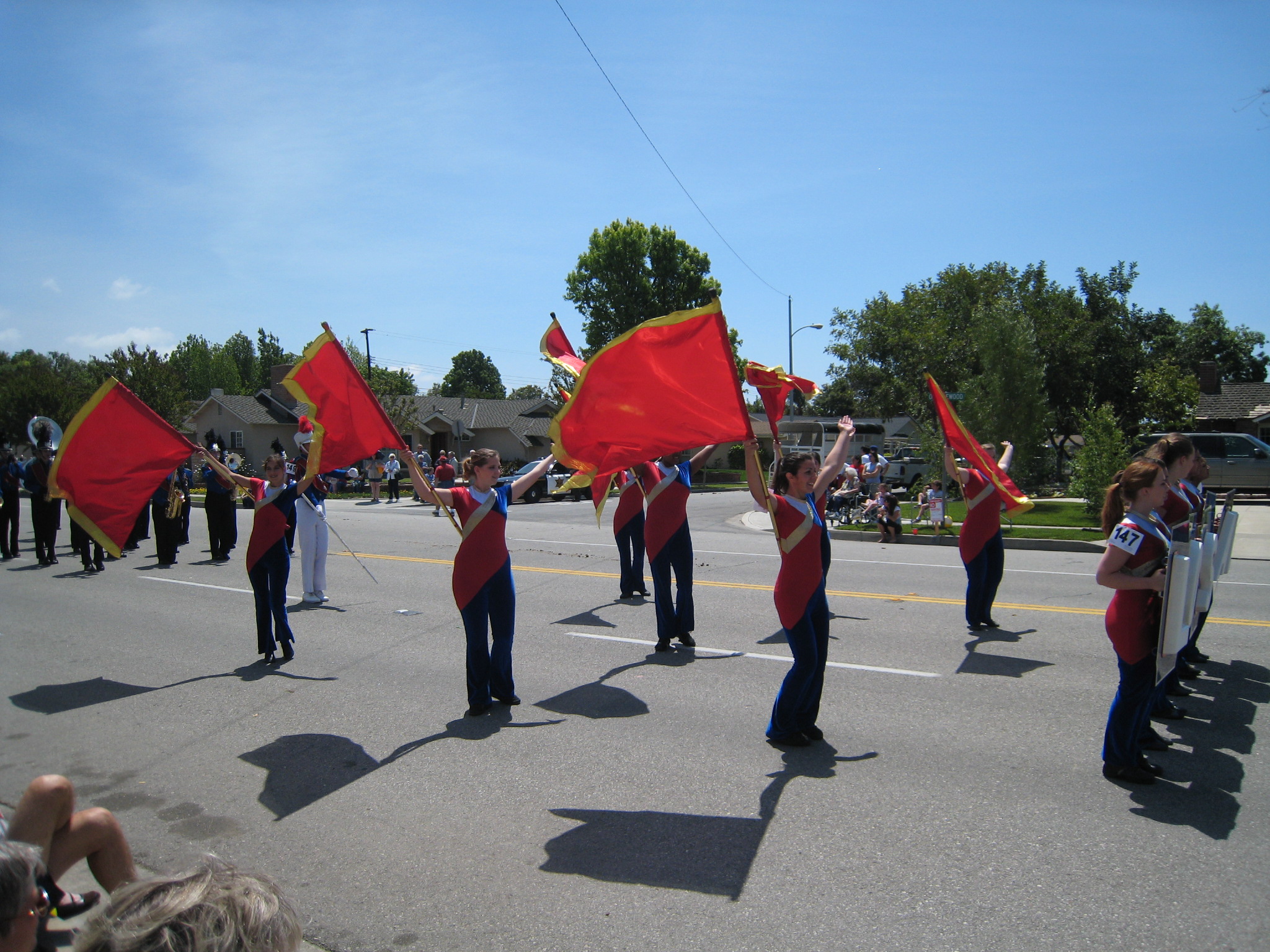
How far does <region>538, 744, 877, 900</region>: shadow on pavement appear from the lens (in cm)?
381

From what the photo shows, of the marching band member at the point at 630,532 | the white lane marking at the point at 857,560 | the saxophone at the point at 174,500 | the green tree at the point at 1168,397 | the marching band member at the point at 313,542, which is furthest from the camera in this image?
the green tree at the point at 1168,397

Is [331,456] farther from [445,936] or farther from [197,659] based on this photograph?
[445,936]

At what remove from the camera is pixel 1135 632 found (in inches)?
177

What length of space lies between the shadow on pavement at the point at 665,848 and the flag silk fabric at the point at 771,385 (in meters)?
2.62

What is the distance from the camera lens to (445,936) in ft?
11.3

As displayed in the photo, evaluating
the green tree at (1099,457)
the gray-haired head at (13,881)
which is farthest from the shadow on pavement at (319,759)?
the green tree at (1099,457)

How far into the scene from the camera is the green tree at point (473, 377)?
120 metres

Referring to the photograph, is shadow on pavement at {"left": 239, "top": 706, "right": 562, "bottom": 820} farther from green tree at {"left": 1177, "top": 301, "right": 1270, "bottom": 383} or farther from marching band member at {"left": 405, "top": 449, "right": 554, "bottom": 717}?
green tree at {"left": 1177, "top": 301, "right": 1270, "bottom": 383}

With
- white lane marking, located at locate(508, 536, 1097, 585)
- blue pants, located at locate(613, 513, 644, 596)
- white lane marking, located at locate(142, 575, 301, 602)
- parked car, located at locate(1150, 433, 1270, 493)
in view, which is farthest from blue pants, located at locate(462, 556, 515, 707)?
parked car, located at locate(1150, 433, 1270, 493)

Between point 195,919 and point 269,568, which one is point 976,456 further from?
point 195,919

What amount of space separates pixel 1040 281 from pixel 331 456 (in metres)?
39.2

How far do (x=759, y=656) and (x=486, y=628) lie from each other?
267 centimetres

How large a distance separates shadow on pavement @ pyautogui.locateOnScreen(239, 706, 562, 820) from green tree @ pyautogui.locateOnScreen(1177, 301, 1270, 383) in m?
64.8

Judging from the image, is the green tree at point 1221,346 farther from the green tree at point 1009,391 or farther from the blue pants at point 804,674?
the blue pants at point 804,674
